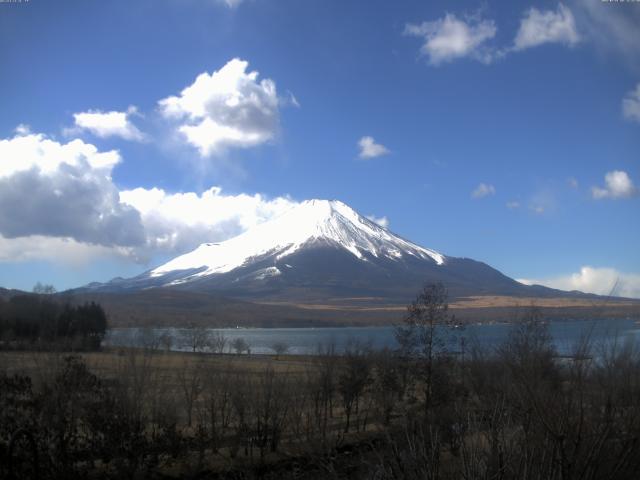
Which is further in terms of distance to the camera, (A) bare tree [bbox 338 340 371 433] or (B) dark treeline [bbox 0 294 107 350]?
(B) dark treeline [bbox 0 294 107 350]

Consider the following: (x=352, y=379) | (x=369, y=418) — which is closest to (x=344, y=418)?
(x=369, y=418)

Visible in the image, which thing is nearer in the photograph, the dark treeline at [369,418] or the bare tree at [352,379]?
the dark treeline at [369,418]

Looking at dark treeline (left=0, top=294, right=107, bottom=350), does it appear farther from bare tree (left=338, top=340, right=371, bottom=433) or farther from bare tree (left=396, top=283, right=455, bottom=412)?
bare tree (left=396, top=283, right=455, bottom=412)

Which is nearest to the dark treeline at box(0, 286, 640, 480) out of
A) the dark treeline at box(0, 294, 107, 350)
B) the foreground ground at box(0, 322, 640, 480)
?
the foreground ground at box(0, 322, 640, 480)

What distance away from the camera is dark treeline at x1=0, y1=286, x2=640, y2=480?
214 inches

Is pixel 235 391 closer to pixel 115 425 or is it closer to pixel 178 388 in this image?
pixel 178 388

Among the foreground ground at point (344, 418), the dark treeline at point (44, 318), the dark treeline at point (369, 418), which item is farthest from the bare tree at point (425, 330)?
the dark treeline at point (44, 318)

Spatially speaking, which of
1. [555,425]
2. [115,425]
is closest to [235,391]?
[115,425]

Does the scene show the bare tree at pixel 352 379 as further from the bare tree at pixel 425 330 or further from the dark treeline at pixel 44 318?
the dark treeline at pixel 44 318

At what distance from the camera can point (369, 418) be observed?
29031mm

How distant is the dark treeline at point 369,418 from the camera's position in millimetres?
5426

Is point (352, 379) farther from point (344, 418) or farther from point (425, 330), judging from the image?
point (425, 330)

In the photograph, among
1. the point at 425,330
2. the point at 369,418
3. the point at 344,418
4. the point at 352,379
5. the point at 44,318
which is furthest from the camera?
the point at 44,318

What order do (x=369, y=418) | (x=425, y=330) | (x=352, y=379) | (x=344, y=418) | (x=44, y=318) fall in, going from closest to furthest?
1. (x=425, y=330)
2. (x=352, y=379)
3. (x=369, y=418)
4. (x=344, y=418)
5. (x=44, y=318)
